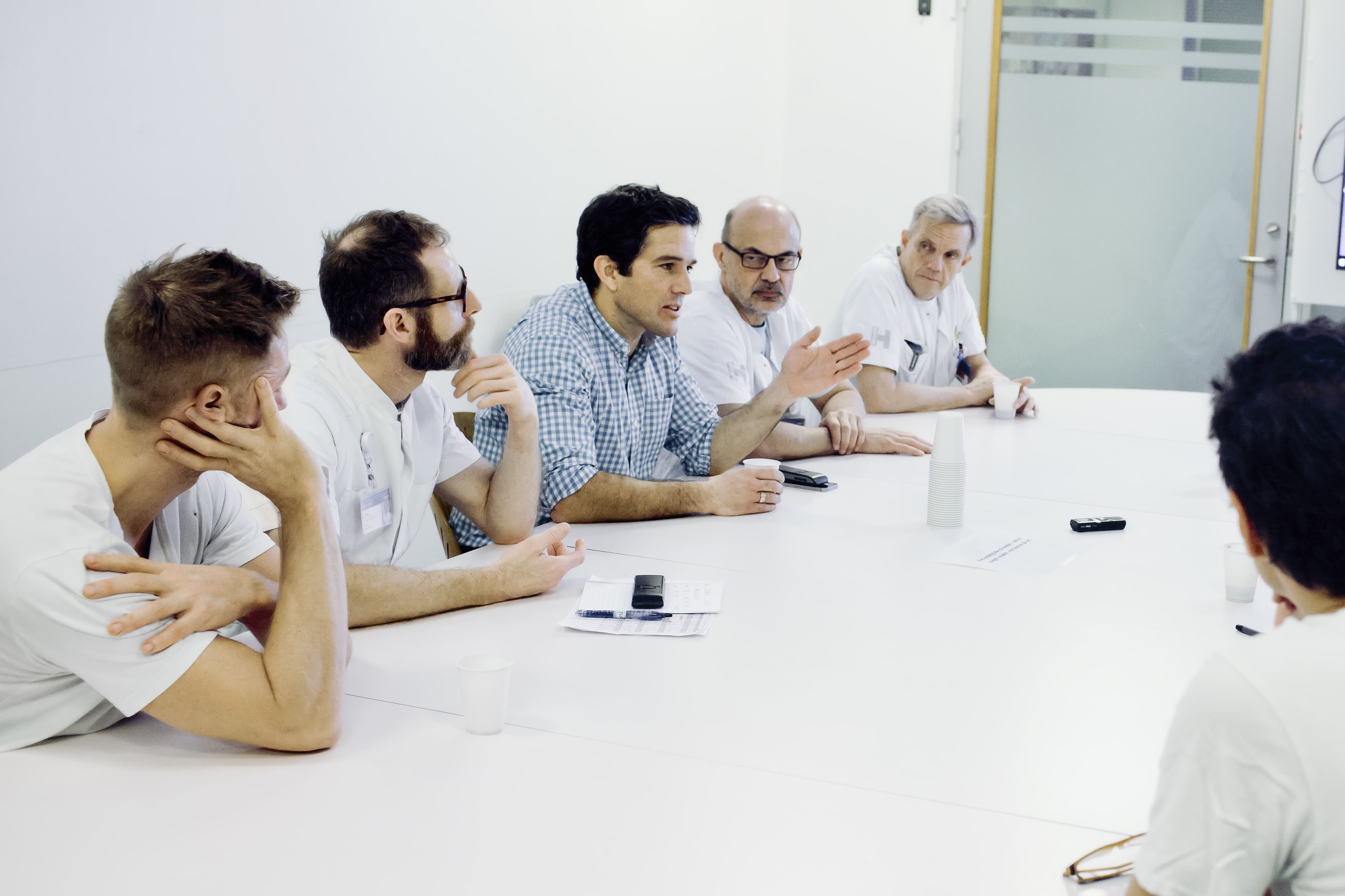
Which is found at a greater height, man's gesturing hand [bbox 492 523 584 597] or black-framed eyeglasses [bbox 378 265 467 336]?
black-framed eyeglasses [bbox 378 265 467 336]

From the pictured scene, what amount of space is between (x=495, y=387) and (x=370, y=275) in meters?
0.31

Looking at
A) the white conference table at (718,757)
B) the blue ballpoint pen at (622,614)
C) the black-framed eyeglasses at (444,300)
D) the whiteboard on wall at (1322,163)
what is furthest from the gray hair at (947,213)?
the blue ballpoint pen at (622,614)

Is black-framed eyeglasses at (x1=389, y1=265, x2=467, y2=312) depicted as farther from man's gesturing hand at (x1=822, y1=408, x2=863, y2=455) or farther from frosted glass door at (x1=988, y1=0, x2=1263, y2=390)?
frosted glass door at (x1=988, y1=0, x2=1263, y2=390)

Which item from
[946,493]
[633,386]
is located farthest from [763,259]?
[946,493]

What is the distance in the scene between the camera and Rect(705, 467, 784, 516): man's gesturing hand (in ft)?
7.73

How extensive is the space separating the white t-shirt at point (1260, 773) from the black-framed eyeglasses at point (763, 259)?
260cm

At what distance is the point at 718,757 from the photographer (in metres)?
1.27

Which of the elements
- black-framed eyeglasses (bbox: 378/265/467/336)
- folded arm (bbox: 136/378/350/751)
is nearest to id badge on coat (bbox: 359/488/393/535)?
black-framed eyeglasses (bbox: 378/265/467/336)

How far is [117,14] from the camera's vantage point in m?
2.13

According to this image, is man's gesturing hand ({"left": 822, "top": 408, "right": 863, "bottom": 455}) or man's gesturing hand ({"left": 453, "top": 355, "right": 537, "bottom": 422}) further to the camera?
man's gesturing hand ({"left": 822, "top": 408, "right": 863, "bottom": 455})

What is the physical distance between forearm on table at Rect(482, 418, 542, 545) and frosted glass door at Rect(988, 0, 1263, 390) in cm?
390

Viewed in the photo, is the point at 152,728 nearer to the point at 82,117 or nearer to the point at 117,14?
the point at 82,117

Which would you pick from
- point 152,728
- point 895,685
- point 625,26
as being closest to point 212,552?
point 152,728

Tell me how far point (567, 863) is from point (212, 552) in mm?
765
